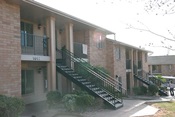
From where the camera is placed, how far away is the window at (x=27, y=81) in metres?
15.2

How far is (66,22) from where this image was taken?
15836 millimetres

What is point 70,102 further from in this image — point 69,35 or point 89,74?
point 69,35

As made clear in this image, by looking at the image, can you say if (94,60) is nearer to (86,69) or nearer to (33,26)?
(86,69)

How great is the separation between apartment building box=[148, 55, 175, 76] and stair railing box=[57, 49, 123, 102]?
38215mm

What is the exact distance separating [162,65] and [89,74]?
4224 centimetres

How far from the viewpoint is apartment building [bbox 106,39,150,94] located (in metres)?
21.8

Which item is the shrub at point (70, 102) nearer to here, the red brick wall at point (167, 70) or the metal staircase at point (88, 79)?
the metal staircase at point (88, 79)

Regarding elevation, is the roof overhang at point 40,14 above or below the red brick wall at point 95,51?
above

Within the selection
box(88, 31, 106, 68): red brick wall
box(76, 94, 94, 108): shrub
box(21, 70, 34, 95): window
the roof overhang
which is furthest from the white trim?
box(88, 31, 106, 68): red brick wall

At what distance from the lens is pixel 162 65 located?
2104 inches

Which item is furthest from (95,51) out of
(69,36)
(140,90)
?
(140,90)

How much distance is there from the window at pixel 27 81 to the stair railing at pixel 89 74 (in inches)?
99.8

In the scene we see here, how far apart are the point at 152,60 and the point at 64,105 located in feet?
154

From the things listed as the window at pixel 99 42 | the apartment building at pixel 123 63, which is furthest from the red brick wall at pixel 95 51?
the apartment building at pixel 123 63
